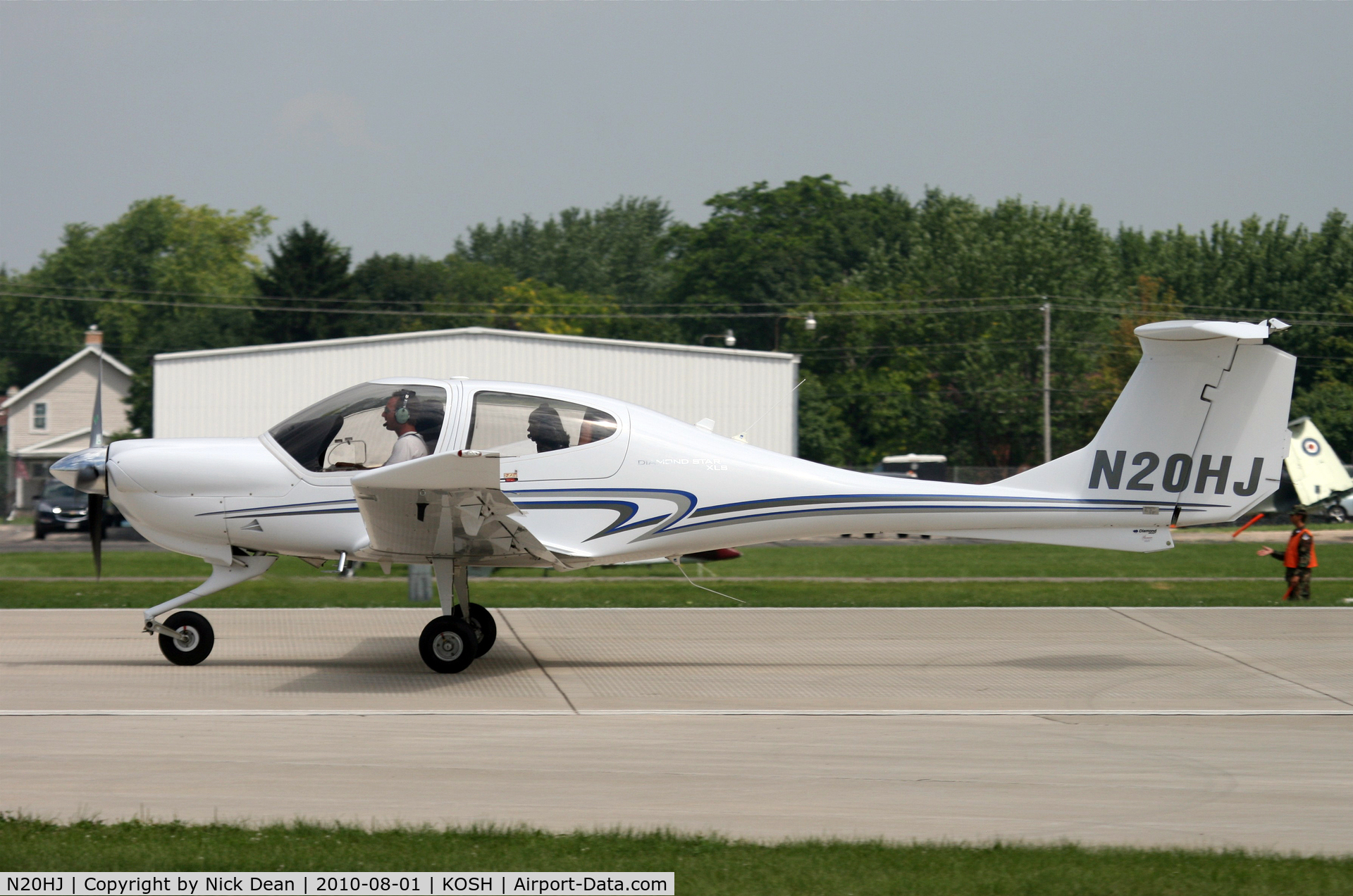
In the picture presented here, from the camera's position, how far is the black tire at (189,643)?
35.3 ft

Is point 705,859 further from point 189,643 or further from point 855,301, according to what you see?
point 855,301

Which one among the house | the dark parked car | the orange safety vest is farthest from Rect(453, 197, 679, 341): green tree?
the orange safety vest

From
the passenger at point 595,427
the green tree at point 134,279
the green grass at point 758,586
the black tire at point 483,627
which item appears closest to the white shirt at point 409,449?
the passenger at point 595,427

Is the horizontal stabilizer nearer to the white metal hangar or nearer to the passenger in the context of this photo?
the passenger

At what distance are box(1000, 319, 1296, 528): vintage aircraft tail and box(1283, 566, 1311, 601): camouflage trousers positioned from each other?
6738 millimetres

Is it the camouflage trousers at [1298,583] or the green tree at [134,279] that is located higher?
the green tree at [134,279]

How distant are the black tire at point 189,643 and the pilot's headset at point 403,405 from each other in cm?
254

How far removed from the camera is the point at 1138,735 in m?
8.69

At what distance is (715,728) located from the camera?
8.73 m

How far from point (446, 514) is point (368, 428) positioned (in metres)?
1.30

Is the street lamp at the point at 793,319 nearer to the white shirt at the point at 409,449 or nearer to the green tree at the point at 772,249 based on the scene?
the green tree at the point at 772,249

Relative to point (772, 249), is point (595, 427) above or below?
below

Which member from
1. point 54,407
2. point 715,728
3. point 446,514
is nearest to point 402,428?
point 446,514

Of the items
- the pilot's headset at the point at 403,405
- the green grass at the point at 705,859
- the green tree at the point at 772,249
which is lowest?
the green grass at the point at 705,859
